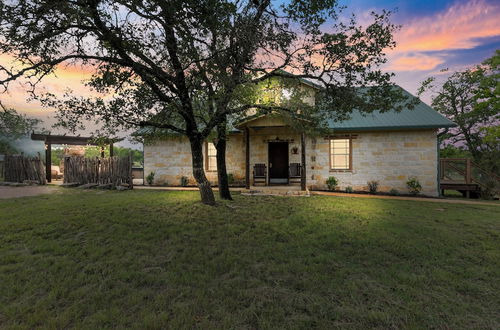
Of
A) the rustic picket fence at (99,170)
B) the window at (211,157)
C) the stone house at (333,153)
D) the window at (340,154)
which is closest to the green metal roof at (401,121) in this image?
the stone house at (333,153)

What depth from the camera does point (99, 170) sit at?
39.3 ft

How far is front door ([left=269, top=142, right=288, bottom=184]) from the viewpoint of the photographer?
13.1 m

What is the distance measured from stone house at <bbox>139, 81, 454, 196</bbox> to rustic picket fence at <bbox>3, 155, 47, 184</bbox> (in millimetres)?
5937

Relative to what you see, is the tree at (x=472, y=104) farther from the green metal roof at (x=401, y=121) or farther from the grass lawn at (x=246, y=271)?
the grass lawn at (x=246, y=271)

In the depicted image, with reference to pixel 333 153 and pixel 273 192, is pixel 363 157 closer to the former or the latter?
pixel 333 153

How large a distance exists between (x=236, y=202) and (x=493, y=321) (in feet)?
21.3

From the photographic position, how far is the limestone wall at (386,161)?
1062 cm

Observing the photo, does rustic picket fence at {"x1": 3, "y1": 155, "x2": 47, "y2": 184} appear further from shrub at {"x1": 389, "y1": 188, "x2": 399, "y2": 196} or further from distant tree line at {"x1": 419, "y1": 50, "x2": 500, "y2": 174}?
distant tree line at {"x1": 419, "y1": 50, "x2": 500, "y2": 174}

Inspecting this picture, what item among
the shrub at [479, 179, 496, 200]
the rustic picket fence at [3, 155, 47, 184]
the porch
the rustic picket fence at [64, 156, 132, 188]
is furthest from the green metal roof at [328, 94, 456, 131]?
the rustic picket fence at [3, 155, 47, 184]

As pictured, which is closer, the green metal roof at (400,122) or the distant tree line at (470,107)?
the green metal roof at (400,122)

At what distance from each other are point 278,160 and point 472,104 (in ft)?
54.1

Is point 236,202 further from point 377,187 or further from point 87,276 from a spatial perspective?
point 377,187

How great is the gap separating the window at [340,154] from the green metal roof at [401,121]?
2.69 ft

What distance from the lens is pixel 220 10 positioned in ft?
13.7
